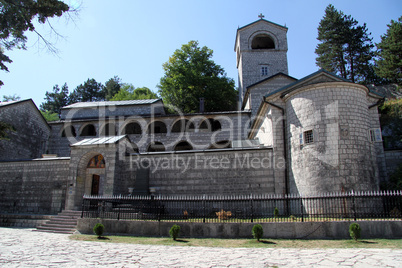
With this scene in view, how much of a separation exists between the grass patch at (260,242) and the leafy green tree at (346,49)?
1089 inches

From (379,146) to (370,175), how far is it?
274 cm

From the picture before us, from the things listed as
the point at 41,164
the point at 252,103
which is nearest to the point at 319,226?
the point at 41,164

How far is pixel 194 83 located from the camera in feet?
115

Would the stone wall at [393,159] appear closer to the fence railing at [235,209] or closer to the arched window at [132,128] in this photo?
the fence railing at [235,209]

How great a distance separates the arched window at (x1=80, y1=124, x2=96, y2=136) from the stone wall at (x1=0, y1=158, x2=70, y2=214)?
12.2 m

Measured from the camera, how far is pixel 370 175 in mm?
12305

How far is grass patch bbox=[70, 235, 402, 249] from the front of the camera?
26.3 feet

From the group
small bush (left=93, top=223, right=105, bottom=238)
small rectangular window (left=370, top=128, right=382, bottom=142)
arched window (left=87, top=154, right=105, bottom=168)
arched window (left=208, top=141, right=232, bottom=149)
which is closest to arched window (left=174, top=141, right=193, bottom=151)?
arched window (left=208, top=141, right=232, bottom=149)

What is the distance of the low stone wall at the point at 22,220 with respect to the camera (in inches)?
543

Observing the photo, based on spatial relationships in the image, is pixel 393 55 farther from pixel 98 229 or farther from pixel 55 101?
pixel 55 101

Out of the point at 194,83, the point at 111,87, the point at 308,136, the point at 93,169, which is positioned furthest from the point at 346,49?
the point at 111,87

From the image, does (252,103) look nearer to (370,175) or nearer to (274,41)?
(274,41)

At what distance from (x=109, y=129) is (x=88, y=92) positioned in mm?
27554

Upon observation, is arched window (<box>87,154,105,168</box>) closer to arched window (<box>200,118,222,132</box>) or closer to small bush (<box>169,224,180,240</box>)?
small bush (<box>169,224,180,240</box>)
